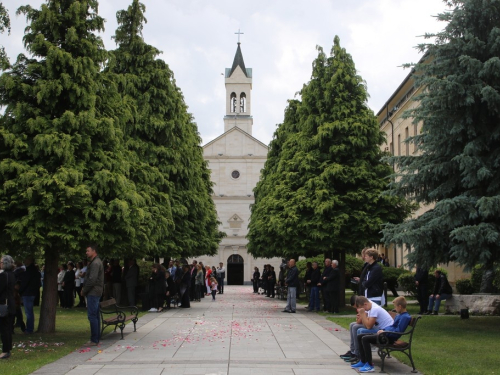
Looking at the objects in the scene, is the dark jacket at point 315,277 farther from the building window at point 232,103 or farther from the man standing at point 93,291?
the building window at point 232,103

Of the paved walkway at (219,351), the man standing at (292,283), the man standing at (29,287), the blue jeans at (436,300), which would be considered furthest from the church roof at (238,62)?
the man standing at (29,287)

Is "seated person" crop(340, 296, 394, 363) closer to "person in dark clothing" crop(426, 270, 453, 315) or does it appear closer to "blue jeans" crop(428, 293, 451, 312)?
"person in dark clothing" crop(426, 270, 453, 315)

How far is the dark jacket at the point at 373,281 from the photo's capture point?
11.4 meters

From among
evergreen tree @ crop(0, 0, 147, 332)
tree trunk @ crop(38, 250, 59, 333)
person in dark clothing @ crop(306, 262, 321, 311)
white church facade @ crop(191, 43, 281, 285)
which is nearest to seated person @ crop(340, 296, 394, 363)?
evergreen tree @ crop(0, 0, 147, 332)

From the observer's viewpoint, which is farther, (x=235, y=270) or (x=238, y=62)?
(x=238, y=62)

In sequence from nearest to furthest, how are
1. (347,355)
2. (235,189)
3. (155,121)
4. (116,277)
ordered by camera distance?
1. (347,355)
2. (116,277)
3. (155,121)
4. (235,189)

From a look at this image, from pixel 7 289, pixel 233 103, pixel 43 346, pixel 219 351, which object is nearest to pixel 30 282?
pixel 43 346

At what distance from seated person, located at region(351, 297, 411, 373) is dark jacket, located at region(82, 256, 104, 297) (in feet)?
17.7

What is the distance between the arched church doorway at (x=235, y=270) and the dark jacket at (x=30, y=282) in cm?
5362

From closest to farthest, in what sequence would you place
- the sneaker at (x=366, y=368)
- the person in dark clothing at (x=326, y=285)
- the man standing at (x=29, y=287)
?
the sneaker at (x=366, y=368) → the man standing at (x=29, y=287) → the person in dark clothing at (x=326, y=285)

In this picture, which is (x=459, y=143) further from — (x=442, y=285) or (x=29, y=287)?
(x=29, y=287)

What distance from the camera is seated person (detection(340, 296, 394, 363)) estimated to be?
9.70m

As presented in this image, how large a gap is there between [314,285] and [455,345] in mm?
10000

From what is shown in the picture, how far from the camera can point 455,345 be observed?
41.0ft
